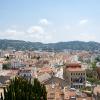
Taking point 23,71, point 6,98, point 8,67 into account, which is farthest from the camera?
point 8,67

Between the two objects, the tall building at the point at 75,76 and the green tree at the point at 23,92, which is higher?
the green tree at the point at 23,92

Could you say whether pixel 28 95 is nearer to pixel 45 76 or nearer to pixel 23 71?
pixel 45 76

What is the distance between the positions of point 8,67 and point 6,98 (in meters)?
65.9

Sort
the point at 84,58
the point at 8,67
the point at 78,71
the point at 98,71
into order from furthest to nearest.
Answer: the point at 84,58, the point at 8,67, the point at 98,71, the point at 78,71

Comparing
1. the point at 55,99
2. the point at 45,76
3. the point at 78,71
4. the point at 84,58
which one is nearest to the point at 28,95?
the point at 55,99

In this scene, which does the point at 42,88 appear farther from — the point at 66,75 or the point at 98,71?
the point at 98,71

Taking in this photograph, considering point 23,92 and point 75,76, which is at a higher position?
point 23,92

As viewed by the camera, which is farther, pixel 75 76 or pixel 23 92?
pixel 75 76

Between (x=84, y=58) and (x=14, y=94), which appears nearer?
(x=14, y=94)

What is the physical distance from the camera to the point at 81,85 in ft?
182

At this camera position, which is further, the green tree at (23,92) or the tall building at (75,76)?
the tall building at (75,76)

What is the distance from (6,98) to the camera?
24984mm

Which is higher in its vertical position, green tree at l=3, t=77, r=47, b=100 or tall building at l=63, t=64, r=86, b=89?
green tree at l=3, t=77, r=47, b=100

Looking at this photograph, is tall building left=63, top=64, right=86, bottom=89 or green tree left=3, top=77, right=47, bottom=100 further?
tall building left=63, top=64, right=86, bottom=89
